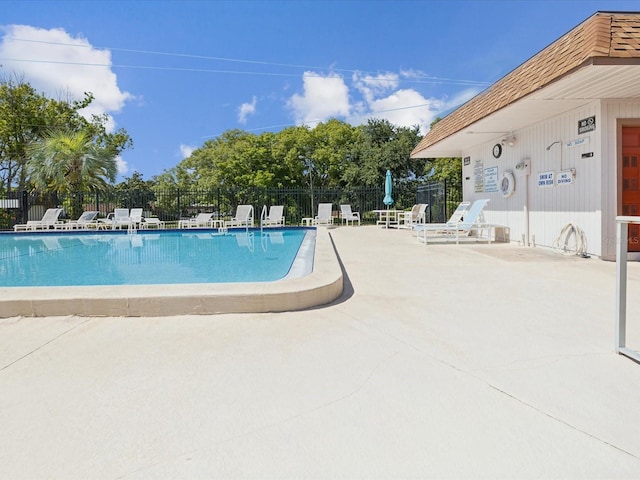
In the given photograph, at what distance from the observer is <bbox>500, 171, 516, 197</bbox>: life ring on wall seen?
10141 millimetres

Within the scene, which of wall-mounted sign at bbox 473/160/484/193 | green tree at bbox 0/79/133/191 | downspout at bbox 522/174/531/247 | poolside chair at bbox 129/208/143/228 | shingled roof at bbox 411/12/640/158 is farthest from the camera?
green tree at bbox 0/79/133/191

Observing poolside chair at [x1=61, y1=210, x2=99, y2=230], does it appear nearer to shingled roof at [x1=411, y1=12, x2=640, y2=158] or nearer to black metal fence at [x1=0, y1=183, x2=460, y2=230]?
black metal fence at [x1=0, y1=183, x2=460, y2=230]

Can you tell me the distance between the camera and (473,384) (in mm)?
2324

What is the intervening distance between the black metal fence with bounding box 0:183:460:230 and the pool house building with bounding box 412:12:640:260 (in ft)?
24.1

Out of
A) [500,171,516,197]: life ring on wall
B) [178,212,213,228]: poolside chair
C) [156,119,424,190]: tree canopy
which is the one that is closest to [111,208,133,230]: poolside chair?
[178,212,213,228]: poolside chair

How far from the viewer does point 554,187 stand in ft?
27.9

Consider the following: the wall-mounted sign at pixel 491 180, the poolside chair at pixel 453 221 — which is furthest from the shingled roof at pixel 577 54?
the wall-mounted sign at pixel 491 180

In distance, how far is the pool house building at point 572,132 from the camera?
19.1 ft

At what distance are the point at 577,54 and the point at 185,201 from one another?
66.8ft

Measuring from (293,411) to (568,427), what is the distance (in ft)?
4.22

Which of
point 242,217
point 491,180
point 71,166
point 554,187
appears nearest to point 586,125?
point 554,187

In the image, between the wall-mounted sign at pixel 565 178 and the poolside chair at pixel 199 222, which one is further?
the poolside chair at pixel 199 222

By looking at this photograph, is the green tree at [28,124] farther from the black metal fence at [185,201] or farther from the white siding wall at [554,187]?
the white siding wall at [554,187]

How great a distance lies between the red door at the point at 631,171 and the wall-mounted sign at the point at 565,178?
2.80ft
